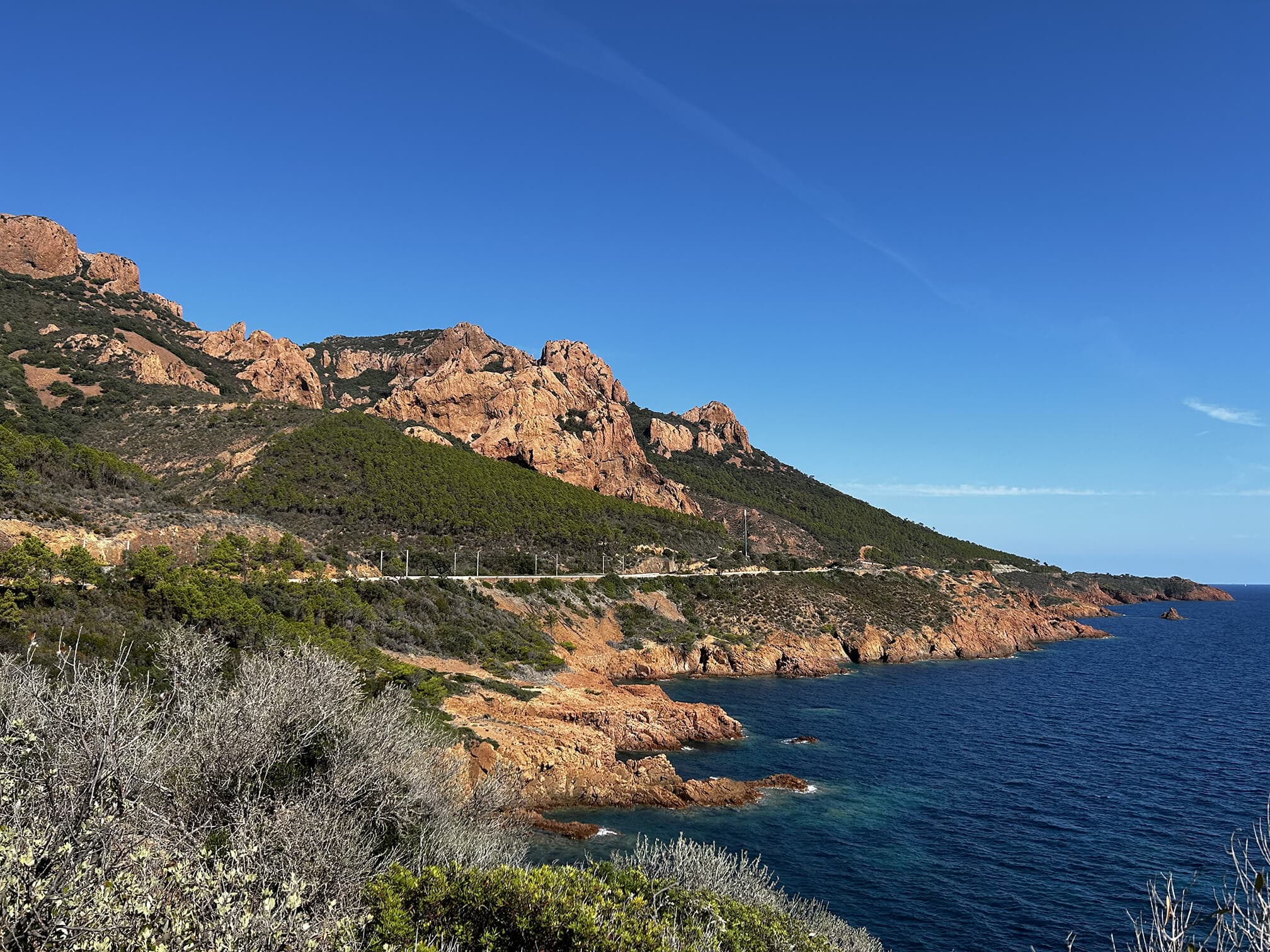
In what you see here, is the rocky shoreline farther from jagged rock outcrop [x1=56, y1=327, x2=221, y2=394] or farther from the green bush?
jagged rock outcrop [x1=56, y1=327, x2=221, y2=394]

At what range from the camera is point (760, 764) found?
38.4 meters

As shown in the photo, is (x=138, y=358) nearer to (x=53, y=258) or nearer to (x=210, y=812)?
(x=53, y=258)

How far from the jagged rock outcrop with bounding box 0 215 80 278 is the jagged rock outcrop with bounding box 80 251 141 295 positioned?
3036 millimetres

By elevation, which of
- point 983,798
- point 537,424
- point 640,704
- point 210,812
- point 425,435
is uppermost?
point 537,424

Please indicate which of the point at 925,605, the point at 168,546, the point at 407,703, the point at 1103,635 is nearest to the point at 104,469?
the point at 168,546

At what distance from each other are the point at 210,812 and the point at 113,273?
14375 cm

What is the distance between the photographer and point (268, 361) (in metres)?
114

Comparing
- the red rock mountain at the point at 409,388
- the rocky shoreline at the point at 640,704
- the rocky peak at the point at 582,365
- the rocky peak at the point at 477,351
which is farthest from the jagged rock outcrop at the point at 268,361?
the rocky shoreline at the point at 640,704

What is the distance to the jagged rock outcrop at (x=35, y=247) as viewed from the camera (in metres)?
110

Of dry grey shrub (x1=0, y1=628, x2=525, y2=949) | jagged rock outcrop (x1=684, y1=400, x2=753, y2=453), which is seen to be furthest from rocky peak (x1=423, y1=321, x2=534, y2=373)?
dry grey shrub (x1=0, y1=628, x2=525, y2=949)

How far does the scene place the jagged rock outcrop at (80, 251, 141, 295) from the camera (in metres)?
120

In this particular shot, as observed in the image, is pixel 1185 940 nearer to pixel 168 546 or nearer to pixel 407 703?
pixel 407 703

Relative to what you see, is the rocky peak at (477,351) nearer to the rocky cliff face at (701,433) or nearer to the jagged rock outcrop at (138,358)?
the rocky cliff face at (701,433)

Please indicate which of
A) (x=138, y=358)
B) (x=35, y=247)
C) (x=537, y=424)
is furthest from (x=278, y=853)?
(x=35, y=247)
